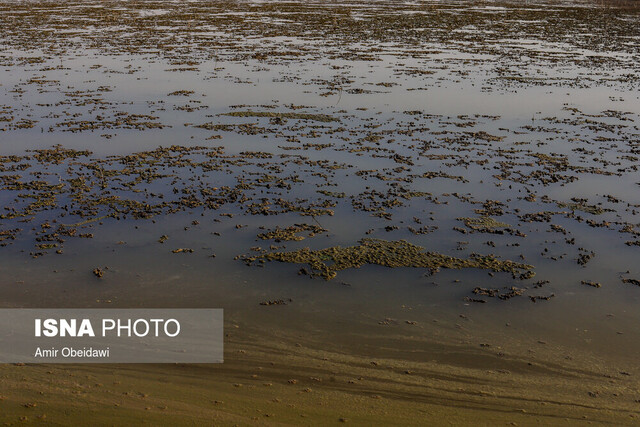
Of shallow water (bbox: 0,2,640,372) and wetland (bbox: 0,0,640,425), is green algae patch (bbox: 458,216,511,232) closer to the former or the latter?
wetland (bbox: 0,0,640,425)

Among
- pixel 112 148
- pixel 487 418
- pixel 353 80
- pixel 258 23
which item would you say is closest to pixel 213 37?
pixel 258 23

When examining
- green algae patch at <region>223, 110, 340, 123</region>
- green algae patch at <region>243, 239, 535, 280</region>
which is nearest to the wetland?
green algae patch at <region>243, 239, 535, 280</region>

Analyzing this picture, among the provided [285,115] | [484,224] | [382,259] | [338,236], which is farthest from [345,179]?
[285,115]

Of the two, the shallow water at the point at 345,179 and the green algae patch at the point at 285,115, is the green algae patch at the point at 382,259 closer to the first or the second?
the shallow water at the point at 345,179

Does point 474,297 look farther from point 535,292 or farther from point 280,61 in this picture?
point 280,61

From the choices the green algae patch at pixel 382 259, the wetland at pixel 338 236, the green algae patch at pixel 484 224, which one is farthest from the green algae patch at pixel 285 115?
the green algae patch at pixel 382 259
